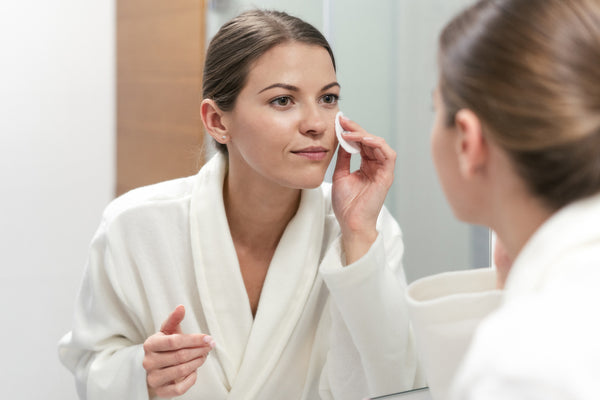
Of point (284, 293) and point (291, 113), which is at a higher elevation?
point (291, 113)

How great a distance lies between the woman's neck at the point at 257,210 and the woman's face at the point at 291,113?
9 centimetres

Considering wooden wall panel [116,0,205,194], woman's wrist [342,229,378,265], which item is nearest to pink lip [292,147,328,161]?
woman's wrist [342,229,378,265]

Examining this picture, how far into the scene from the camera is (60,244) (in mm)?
1615

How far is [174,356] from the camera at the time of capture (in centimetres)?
81

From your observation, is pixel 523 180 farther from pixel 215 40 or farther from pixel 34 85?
pixel 34 85

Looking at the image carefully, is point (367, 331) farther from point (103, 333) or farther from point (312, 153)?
point (103, 333)

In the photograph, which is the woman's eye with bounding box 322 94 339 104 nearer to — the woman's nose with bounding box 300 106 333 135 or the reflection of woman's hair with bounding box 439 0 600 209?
the woman's nose with bounding box 300 106 333 135

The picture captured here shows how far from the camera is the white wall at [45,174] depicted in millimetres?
1516

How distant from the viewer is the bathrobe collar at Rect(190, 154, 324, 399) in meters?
0.91

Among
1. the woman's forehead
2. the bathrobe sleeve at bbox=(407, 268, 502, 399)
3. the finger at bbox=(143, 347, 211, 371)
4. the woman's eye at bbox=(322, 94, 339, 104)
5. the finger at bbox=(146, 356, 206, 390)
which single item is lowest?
the finger at bbox=(146, 356, 206, 390)

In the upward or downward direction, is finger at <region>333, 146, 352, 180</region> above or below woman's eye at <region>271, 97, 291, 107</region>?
below

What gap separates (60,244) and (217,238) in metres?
0.83

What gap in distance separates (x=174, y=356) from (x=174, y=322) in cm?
4

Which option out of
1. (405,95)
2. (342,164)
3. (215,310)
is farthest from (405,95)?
(215,310)
